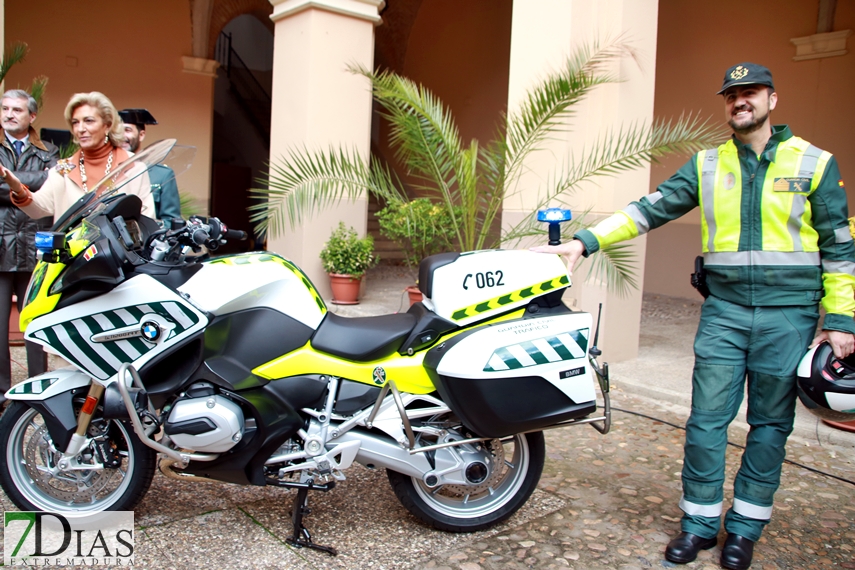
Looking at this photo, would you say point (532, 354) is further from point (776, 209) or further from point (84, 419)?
point (84, 419)

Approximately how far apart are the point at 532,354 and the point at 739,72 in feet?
4.31

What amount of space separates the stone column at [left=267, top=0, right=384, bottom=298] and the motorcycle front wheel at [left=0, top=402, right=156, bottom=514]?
4.90 m

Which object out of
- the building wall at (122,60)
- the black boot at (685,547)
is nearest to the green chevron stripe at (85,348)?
the black boot at (685,547)

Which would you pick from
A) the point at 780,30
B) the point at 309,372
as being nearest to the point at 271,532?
the point at 309,372

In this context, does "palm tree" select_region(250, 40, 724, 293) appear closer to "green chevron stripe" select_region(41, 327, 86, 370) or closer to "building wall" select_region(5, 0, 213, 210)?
"green chevron stripe" select_region(41, 327, 86, 370)

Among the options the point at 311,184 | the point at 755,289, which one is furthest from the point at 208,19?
the point at 755,289

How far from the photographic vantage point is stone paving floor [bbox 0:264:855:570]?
2.73m

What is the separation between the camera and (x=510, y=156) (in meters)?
5.70

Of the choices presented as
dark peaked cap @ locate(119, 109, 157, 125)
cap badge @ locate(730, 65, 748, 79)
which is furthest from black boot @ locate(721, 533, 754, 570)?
dark peaked cap @ locate(119, 109, 157, 125)

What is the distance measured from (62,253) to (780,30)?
904cm

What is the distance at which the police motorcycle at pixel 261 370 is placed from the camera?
2.60m

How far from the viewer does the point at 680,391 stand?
5.20 metres

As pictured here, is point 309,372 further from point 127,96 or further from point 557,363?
point 127,96

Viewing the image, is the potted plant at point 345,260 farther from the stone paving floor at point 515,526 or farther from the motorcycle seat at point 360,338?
the motorcycle seat at point 360,338
